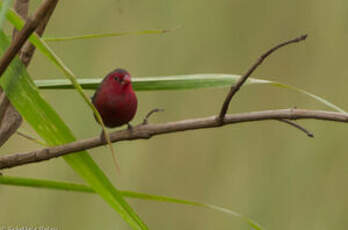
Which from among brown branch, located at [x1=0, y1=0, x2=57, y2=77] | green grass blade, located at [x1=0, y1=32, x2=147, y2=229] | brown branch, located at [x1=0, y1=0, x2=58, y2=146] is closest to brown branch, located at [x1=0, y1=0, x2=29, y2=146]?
brown branch, located at [x1=0, y1=0, x2=58, y2=146]

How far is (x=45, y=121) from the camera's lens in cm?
91

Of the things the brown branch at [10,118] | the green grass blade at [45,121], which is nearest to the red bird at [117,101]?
the brown branch at [10,118]

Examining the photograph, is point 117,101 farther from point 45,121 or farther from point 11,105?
point 45,121

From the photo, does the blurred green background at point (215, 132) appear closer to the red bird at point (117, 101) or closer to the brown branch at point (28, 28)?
the red bird at point (117, 101)

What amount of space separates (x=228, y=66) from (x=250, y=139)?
0.20m

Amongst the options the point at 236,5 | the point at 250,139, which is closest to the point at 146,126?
the point at 250,139

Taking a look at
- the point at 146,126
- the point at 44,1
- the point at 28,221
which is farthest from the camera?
the point at 28,221

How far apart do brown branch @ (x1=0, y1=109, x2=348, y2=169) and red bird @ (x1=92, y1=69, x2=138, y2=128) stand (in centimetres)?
27

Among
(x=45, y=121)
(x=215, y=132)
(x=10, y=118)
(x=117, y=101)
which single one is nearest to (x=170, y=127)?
(x=45, y=121)

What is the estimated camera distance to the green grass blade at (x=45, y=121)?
2.94ft

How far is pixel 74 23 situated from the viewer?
2.02m

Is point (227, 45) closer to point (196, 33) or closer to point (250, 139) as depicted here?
point (196, 33)

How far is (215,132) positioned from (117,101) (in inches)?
28.5

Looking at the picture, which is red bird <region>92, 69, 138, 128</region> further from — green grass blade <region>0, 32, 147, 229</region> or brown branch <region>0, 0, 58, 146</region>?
green grass blade <region>0, 32, 147, 229</region>
